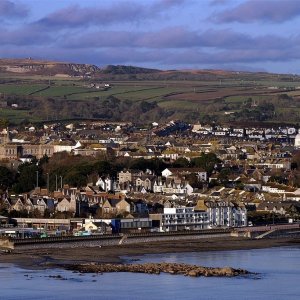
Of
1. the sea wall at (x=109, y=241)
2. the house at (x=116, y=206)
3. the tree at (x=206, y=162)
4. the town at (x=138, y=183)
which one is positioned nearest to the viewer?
the sea wall at (x=109, y=241)

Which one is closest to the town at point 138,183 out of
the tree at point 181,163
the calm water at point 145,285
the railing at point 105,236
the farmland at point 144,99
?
the tree at point 181,163

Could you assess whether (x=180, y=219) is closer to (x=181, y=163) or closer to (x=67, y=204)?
(x=67, y=204)

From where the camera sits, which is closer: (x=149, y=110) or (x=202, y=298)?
(x=202, y=298)

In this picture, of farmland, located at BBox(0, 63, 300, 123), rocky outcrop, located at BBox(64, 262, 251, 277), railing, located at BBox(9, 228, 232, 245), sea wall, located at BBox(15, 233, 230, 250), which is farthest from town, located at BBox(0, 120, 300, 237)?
farmland, located at BBox(0, 63, 300, 123)

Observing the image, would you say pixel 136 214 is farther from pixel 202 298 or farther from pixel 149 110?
pixel 149 110

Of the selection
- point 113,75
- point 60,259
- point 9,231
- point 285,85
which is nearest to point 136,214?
point 9,231

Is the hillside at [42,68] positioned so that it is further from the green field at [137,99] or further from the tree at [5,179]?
the tree at [5,179]

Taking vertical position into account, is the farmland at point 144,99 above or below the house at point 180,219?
above
